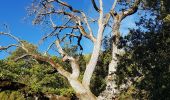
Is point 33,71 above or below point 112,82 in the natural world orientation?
above

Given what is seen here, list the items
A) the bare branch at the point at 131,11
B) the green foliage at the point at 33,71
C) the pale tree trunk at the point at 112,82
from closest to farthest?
the pale tree trunk at the point at 112,82 → the bare branch at the point at 131,11 → the green foliage at the point at 33,71

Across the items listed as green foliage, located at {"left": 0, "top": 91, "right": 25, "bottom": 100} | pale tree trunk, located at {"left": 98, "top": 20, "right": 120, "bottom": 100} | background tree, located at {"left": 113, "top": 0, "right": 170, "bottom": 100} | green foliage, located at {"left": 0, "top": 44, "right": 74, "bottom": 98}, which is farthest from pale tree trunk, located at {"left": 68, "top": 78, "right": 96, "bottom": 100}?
green foliage, located at {"left": 0, "top": 44, "right": 74, "bottom": 98}

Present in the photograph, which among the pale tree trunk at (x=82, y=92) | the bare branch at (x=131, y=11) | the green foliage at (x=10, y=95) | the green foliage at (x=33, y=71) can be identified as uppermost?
the green foliage at (x=33, y=71)

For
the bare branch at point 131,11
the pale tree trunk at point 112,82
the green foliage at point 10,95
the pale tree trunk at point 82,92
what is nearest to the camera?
the pale tree trunk at point 112,82

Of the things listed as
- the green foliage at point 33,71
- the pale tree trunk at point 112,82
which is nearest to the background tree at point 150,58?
the pale tree trunk at point 112,82

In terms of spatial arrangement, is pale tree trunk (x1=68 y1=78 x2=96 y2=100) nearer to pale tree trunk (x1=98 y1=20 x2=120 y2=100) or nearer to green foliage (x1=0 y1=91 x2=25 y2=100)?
pale tree trunk (x1=98 y1=20 x2=120 y2=100)

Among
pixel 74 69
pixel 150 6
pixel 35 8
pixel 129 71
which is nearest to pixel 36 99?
pixel 74 69

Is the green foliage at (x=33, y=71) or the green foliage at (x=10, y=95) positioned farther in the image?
the green foliage at (x=33, y=71)

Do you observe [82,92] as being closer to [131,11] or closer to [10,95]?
[131,11]

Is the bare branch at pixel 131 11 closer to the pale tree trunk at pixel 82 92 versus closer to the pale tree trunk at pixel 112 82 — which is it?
the pale tree trunk at pixel 112 82

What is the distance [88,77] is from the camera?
23.0 meters

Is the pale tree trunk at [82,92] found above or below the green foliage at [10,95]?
below

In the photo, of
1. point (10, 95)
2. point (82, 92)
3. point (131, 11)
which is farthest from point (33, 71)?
point (131, 11)

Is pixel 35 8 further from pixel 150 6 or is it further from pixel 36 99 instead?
pixel 150 6
